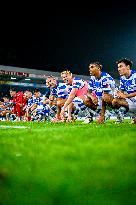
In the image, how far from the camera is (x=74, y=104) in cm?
1106

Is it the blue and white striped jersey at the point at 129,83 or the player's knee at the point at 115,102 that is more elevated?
the blue and white striped jersey at the point at 129,83

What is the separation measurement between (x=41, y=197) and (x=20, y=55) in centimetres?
3738

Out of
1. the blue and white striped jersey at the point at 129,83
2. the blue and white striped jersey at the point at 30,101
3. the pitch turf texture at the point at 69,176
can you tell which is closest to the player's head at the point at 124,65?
the blue and white striped jersey at the point at 129,83

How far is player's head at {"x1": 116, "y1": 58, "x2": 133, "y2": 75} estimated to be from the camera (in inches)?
292

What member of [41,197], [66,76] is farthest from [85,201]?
[66,76]

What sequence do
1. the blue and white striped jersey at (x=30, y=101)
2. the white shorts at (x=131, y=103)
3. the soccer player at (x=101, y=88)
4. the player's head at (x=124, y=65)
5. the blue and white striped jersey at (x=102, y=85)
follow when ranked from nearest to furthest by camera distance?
the player's head at (x=124, y=65)
the white shorts at (x=131, y=103)
the soccer player at (x=101, y=88)
the blue and white striped jersey at (x=102, y=85)
the blue and white striped jersey at (x=30, y=101)

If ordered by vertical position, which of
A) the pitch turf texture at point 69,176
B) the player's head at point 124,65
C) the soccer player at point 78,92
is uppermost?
the player's head at point 124,65

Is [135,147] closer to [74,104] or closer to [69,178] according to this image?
[69,178]

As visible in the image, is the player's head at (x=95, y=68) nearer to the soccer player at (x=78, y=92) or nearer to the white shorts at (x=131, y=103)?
the soccer player at (x=78, y=92)

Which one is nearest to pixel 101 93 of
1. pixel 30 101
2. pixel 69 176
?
pixel 69 176

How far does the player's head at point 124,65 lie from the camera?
7422mm

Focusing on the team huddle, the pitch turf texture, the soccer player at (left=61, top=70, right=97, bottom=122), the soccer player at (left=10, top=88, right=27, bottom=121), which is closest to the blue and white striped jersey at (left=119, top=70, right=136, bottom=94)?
the team huddle

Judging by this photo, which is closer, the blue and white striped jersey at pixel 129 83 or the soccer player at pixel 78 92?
the blue and white striped jersey at pixel 129 83

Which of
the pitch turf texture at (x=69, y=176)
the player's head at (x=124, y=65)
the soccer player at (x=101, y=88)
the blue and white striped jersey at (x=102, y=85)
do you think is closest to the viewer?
the pitch turf texture at (x=69, y=176)
